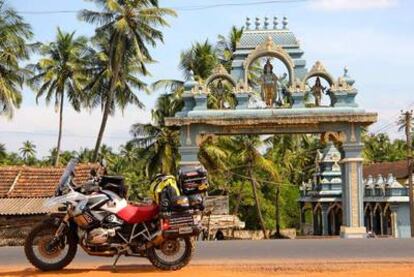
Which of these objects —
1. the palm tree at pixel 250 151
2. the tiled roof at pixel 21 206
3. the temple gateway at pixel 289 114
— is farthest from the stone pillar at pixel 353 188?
the palm tree at pixel 250 151

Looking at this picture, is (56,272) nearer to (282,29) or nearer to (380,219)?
(282,29)

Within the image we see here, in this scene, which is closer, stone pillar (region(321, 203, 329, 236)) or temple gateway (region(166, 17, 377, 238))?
temple gateway (region(166, 17, 377, 238))

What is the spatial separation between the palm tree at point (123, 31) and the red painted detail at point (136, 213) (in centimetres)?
2089

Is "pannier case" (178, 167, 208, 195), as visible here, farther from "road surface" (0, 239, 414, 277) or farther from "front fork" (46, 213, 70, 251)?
"front fork" (46, 213, 70, 251)

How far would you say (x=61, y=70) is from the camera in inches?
1384

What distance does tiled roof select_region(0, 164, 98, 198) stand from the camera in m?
21.3

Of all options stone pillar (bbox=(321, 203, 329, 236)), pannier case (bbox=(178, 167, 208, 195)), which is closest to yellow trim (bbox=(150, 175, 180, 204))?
pannier case (bbox=(178, 167, 208, 195))

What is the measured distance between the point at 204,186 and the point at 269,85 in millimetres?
12580

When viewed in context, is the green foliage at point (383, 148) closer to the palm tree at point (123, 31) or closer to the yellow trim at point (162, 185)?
the palm tree at point (123, 31)

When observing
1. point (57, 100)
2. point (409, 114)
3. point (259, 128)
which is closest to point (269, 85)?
point (259, 128)

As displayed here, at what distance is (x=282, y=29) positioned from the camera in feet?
68.2

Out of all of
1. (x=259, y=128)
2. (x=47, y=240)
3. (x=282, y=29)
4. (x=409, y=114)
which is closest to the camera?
(x=47, y=240)

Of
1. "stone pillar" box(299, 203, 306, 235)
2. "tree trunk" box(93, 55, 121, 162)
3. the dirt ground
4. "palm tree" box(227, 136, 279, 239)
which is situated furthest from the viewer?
"stone pillar" box(299, 203, 306, 235)

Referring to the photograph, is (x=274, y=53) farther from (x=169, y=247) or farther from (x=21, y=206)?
(x=169, y=247)
